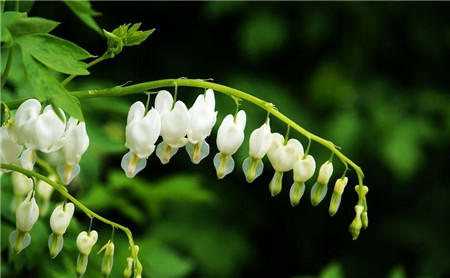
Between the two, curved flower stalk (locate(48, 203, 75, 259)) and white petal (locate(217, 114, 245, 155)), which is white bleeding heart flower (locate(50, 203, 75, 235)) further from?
white petal (locate(217, 114, 245, 155))

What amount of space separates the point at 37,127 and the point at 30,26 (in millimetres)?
141

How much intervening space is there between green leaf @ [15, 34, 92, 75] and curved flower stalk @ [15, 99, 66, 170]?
67 millimetres

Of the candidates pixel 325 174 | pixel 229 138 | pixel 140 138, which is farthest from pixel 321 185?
pixel 140 138

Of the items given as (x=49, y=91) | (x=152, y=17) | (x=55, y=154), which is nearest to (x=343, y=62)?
(x=152, y=17)

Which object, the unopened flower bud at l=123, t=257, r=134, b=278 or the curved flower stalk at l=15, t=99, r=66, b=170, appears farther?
the unopened flower bud at l=123, t=257, r=134, b=278

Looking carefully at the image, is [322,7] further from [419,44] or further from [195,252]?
[195,252]

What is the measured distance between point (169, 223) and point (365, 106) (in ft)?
3.59

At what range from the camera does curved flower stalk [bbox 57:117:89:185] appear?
120cm

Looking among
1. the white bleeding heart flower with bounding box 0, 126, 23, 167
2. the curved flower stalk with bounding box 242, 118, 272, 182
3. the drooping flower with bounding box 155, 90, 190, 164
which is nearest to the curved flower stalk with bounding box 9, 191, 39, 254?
the white bleeding heart flower with bounding box 0, 126, 23, 167

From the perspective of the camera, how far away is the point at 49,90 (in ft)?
3.45

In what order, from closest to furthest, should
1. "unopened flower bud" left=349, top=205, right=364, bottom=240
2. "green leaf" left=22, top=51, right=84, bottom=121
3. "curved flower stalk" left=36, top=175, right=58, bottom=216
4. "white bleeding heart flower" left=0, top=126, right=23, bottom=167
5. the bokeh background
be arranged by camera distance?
"green leaf" left=22, top=51, right=84, bottom=121, "white bleeding heart flower" left=0, top=126, right=23, bottom=167, "unopened flower bud" left=349, top=205, right=364, bottom=240, "curved flower stalk" left=36, top=175, right=58, bottom=216, the bokeh background

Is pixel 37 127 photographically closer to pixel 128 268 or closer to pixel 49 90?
pixel 49 90

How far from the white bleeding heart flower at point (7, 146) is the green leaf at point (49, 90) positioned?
128mm

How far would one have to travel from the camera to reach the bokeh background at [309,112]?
3.76 m
